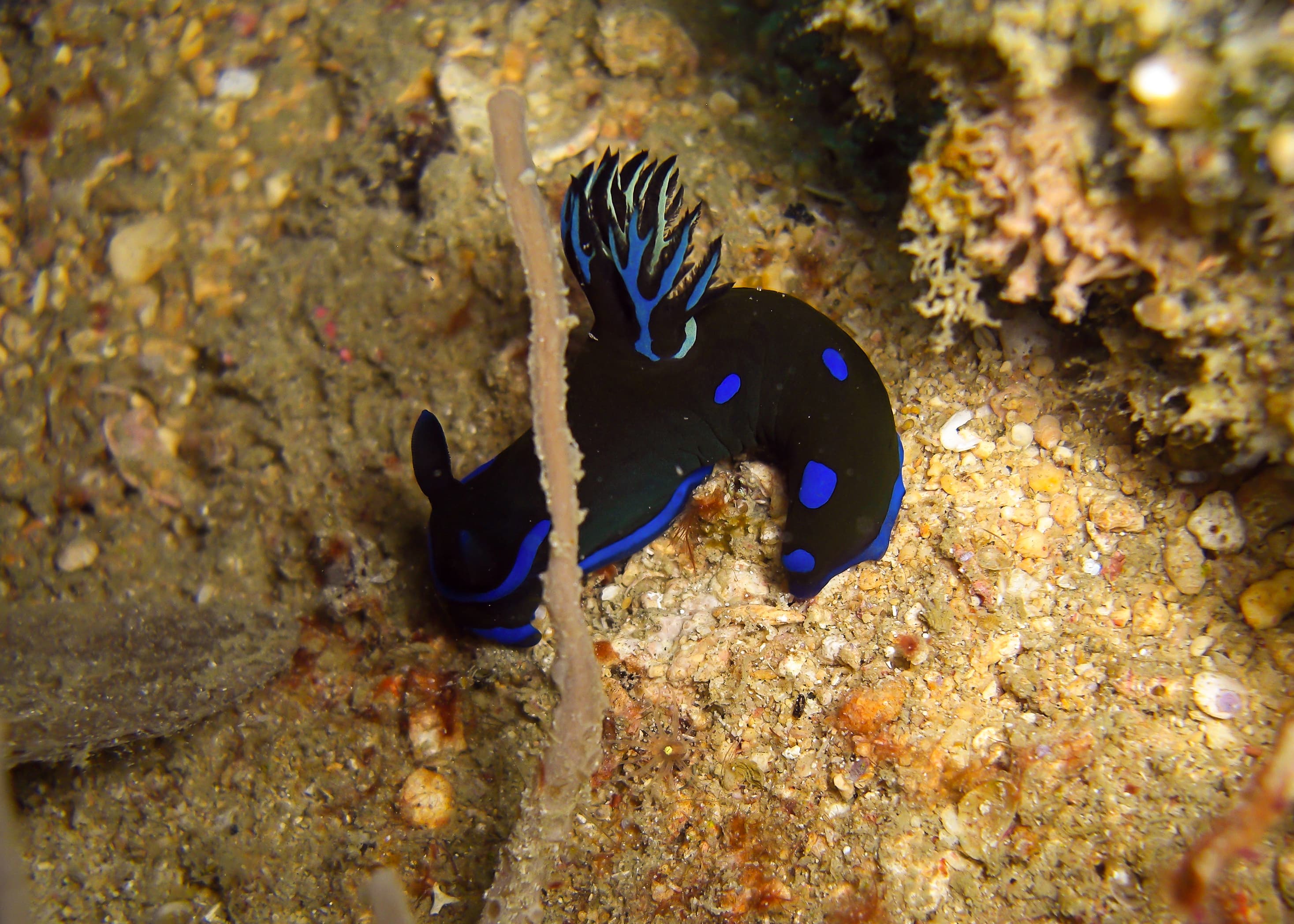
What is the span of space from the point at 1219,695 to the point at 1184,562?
1.36 ft

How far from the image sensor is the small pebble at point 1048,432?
2.52 meters

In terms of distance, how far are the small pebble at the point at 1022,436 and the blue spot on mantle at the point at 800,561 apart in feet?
2.80

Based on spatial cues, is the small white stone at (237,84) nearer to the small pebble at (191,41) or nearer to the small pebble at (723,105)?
the small pebble at (191,41)

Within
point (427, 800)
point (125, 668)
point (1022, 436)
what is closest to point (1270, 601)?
point (1022, 436)

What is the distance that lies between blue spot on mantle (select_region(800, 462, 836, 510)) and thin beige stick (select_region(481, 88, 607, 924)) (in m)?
1.00

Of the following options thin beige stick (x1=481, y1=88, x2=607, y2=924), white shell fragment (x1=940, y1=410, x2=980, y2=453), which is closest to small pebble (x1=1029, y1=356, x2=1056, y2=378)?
white shell fragment (x1=940, y1=410, x2=980, y2=453)

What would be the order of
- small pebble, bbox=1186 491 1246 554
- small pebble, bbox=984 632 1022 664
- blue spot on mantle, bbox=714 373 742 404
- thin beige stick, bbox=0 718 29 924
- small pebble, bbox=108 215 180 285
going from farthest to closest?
1. small pebble, bbox=108 215 180 285
2. blue spot on mantle, bbox=714 373 742 404
3. small pebble, bbox=984 632 1022 664
4. small pebble, bbox=1186 491 1246 554
5. thin beige stick, bbox=0 718 29 924

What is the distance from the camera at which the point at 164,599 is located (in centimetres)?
323

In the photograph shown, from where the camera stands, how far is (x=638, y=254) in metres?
2.44

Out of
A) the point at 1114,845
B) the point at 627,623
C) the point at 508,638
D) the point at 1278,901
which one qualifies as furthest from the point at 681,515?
the point at 1278,901

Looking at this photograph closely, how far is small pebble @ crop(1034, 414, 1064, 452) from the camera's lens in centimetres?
252

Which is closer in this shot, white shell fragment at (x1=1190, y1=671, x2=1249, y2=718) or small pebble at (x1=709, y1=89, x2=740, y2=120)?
white shell fragment at (x1=1190, y1=671, x2=1249, y2=718)

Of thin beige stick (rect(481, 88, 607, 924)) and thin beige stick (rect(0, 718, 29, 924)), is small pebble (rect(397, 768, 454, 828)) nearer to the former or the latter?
thin beige stick (rect(481, 88, 607, 924))

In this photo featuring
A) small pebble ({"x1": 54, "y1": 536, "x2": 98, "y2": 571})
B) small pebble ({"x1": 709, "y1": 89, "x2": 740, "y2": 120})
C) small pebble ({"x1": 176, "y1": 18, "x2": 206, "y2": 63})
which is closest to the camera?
small pebble ({"x1": 709, "y1": 89, "x2": 740, "y2": 120})
